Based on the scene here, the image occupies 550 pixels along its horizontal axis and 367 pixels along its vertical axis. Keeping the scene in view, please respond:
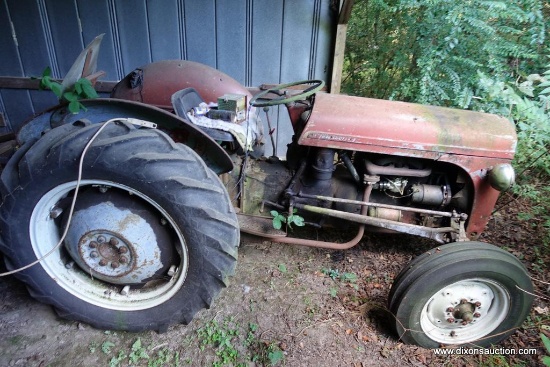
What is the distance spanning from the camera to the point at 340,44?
11.3 feet

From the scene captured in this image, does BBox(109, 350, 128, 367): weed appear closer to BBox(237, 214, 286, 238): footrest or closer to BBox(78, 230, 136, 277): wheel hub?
BBox(78, 230, 136, 277): wheel hub

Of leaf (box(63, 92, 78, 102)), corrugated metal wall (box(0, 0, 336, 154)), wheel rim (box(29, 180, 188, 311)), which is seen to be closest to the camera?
wheel rim (box(29, 180, 188, 311))

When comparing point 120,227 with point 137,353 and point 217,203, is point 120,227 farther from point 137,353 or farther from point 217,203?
point 137,353

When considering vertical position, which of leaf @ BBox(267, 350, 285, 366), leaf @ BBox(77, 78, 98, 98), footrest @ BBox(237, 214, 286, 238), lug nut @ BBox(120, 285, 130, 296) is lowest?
leaf @ BBox(267, 350, 285, 366)

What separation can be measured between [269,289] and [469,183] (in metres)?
1.29

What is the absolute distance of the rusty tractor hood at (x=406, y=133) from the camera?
5.98 ft

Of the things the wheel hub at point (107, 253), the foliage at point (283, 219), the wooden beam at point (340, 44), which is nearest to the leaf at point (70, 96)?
the wheel hub at point (107, 253)

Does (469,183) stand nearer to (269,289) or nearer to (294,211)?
(294,211)

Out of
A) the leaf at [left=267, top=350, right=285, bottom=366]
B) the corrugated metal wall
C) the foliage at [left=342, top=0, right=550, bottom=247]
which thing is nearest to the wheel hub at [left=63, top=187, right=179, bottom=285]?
the leaf at [left=267, top=350, right=285, bottom=366]

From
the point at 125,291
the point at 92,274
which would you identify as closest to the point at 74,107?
the point at 92,274

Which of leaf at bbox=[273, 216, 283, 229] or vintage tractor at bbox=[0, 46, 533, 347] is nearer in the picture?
vintage tractor at bbox=[0, 46, 533, 347]

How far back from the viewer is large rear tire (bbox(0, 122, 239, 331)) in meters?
1.55

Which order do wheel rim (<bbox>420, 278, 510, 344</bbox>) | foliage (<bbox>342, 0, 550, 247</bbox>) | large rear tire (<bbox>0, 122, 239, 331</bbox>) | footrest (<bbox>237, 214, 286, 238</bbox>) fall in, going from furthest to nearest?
foliage (<bbox>342, 0, 550, 247</bbox>) → footrest (<bbox>237, 214, 286, 238</bbox>) → wheel rim (<bbox>420, 278, 510, 344</bbox>) → large rear tire (<bbox>0, 122, 239, 331</bbox>)

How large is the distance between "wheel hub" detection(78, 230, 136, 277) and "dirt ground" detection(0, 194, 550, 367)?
13.9 inches
